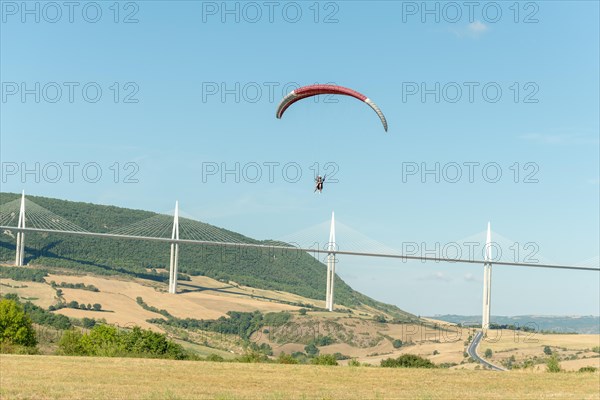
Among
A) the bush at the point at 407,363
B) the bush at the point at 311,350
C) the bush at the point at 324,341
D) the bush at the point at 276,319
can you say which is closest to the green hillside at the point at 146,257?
the bush at the point at 276,319

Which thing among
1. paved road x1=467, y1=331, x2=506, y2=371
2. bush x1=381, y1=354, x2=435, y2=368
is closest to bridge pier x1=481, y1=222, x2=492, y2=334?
paved road x1=467, y1=331, x2=506, y2=371

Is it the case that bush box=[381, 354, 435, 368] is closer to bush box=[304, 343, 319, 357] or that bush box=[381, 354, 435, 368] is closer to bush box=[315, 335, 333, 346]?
bush box=[304, 343, 319, 357]

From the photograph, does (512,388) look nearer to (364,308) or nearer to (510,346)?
(510,346)

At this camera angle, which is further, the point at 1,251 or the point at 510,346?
the point at 1,251

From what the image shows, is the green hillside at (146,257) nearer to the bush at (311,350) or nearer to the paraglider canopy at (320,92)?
the bush at (311,350)

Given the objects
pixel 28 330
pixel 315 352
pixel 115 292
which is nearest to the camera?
pixel 28 330

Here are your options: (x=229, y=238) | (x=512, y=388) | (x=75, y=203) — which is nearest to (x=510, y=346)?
(x=512, y=388)
